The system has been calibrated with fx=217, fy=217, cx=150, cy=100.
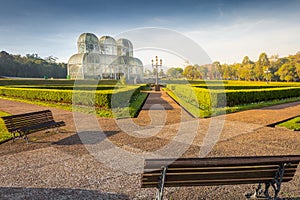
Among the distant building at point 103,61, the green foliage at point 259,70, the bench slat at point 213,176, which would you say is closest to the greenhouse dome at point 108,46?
the distant building at point 103,61

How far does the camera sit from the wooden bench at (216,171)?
2.44 meters

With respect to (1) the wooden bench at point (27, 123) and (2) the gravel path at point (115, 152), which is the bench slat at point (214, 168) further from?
(1) the wooden bench at point (27, 123)

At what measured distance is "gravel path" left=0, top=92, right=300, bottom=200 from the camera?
10.7ft

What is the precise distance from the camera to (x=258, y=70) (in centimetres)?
5219

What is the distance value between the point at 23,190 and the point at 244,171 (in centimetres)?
316

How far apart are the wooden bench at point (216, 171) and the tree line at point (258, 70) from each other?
29000mm

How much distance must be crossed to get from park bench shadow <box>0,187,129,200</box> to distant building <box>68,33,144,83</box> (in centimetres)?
3766

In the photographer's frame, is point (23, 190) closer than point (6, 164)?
Yes

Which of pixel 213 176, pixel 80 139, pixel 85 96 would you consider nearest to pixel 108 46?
pixel 85 96

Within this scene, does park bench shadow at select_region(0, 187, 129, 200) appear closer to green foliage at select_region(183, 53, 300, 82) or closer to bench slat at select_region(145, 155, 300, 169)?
bench slat at select_region(145, 155, 300, 169)

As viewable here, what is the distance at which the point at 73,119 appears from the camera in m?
9.02

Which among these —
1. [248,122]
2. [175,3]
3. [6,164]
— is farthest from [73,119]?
[175,3]

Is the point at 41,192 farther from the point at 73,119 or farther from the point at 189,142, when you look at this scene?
the point at 73,119

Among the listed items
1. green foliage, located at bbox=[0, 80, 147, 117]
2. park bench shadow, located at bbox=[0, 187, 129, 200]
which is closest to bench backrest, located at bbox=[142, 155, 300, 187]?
park bench shadow, located at bbox=[0, 187, 129, 200]
